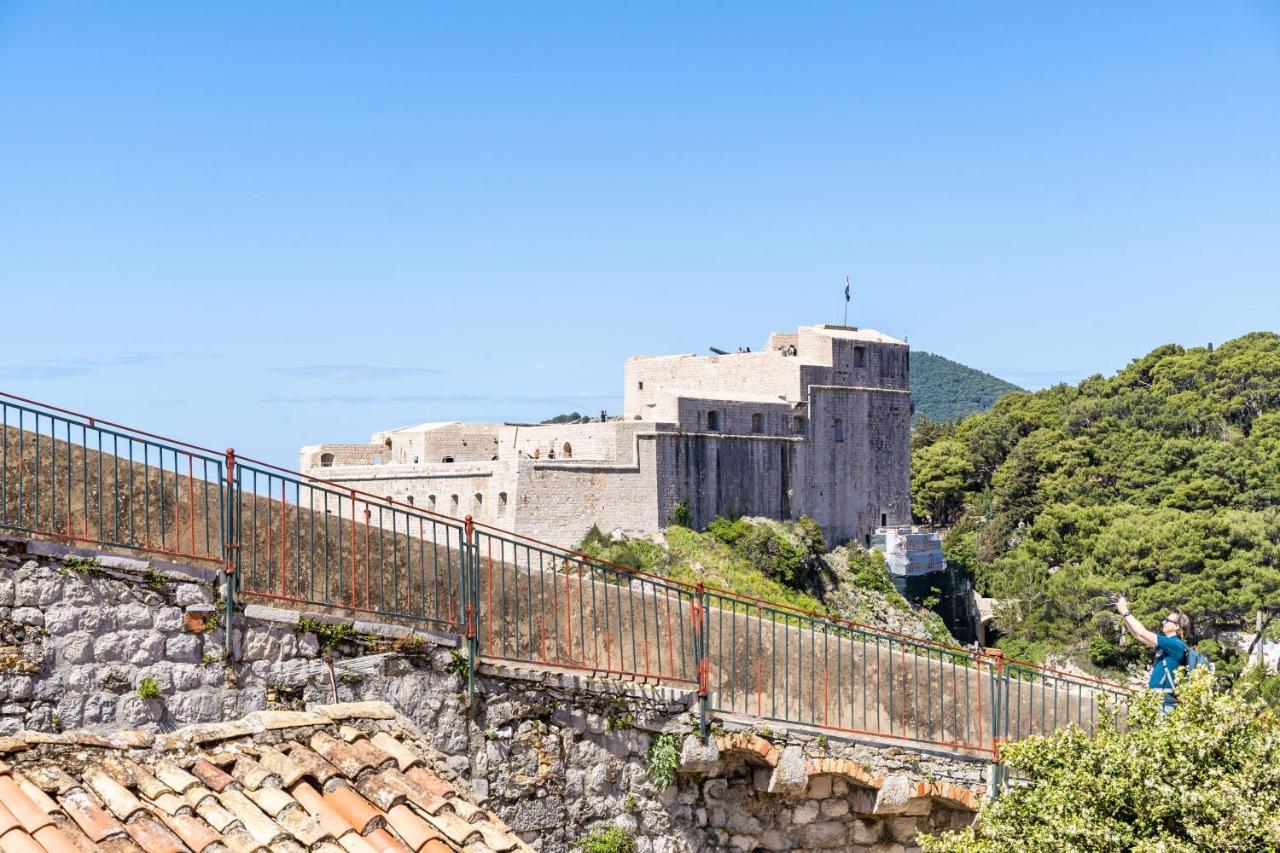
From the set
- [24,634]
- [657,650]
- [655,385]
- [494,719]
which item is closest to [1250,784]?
[657,650]

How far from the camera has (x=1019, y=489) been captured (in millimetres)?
68500

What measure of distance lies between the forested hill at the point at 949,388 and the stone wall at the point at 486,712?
170 m

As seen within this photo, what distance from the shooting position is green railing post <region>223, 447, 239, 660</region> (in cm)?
739

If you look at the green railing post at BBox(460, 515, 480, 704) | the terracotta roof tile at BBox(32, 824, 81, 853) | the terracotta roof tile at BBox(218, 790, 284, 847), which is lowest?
the terracotta roof tile at BBox(218, 790, 284, 847)

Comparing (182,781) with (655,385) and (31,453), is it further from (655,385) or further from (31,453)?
(655,385)

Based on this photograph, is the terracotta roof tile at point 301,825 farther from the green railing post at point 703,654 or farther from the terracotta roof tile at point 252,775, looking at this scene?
the green railing post at point 703,654

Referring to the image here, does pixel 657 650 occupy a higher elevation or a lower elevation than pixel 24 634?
lower

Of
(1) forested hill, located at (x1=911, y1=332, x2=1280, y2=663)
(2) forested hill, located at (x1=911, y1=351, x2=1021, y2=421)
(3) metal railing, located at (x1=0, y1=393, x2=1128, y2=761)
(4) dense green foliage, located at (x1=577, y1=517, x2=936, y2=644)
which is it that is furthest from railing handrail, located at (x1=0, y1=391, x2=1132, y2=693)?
(2) forested hill, located at (x1=911, y1=351, x2=1021, y2=421)

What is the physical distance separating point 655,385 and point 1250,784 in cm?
4190

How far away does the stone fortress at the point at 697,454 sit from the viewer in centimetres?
4047

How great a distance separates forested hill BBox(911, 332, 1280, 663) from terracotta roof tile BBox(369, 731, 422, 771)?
47737 millimetres

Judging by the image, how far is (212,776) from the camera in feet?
20.5

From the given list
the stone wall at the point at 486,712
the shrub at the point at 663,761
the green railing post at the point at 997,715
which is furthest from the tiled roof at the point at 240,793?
the green railing post at the point at 997,715

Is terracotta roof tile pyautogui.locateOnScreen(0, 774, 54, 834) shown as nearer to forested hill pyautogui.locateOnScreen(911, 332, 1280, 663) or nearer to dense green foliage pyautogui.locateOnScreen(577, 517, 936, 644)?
dense green foliage pyautogui.locateOnScreen(577, 517, 936, 644)
